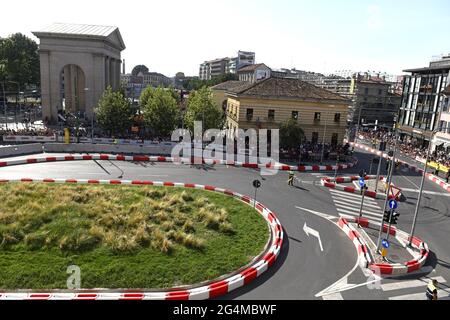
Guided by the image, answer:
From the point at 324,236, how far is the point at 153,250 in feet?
33.5

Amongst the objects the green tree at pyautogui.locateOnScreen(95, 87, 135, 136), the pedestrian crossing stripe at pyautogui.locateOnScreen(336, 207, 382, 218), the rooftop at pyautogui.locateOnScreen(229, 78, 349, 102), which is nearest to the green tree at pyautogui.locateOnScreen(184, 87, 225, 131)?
the rooftop at pyautogui.locateOnScreen(229, 78, 349, 102)

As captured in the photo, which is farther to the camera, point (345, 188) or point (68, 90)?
point (68, 90)

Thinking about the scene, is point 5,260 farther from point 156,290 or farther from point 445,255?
point 445,255

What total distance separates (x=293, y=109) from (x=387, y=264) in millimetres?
32869

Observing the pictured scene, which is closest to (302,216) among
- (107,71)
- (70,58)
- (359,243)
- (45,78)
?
(359,243)

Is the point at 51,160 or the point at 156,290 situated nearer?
the point at 156,290

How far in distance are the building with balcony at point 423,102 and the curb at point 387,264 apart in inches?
1576

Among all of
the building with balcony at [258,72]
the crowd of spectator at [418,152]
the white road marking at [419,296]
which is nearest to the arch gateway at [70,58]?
the crowd of spectator at [418,152]

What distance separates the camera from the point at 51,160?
3625 cm

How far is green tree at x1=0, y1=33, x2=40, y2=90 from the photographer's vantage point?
8000cm

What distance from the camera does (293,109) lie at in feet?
157

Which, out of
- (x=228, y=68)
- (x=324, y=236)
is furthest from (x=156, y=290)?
(x=228, y=68)

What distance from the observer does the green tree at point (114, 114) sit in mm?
46281

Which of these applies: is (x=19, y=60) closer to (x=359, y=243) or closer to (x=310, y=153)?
(x=310, y=153)
